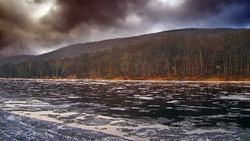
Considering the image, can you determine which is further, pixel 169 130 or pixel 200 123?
pixel 200 123

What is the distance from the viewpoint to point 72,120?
20.8m

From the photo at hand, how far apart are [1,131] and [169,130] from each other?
9.21 m

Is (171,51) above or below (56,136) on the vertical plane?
above

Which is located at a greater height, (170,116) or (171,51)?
(171,51)

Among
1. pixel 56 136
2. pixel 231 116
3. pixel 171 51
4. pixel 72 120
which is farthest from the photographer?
pixel 171 51

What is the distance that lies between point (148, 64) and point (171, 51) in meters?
40.0

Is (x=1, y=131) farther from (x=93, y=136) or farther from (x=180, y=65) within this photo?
(x=180, y=65)

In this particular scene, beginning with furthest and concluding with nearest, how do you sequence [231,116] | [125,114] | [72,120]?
1. [125,114]
2. [231,116]
3. [72,120]

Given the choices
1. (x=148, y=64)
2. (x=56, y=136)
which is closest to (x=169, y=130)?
(x=56, y=136)

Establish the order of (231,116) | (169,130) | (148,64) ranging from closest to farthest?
(169,130), (231,116), (148,64)

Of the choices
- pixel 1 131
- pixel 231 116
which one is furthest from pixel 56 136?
pixel 231 116

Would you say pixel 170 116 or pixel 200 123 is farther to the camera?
pixel 170 116

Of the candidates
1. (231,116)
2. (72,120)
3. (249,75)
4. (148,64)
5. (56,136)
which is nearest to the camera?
(56,136)

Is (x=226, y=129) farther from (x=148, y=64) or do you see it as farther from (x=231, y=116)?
(x=148, y=64)
